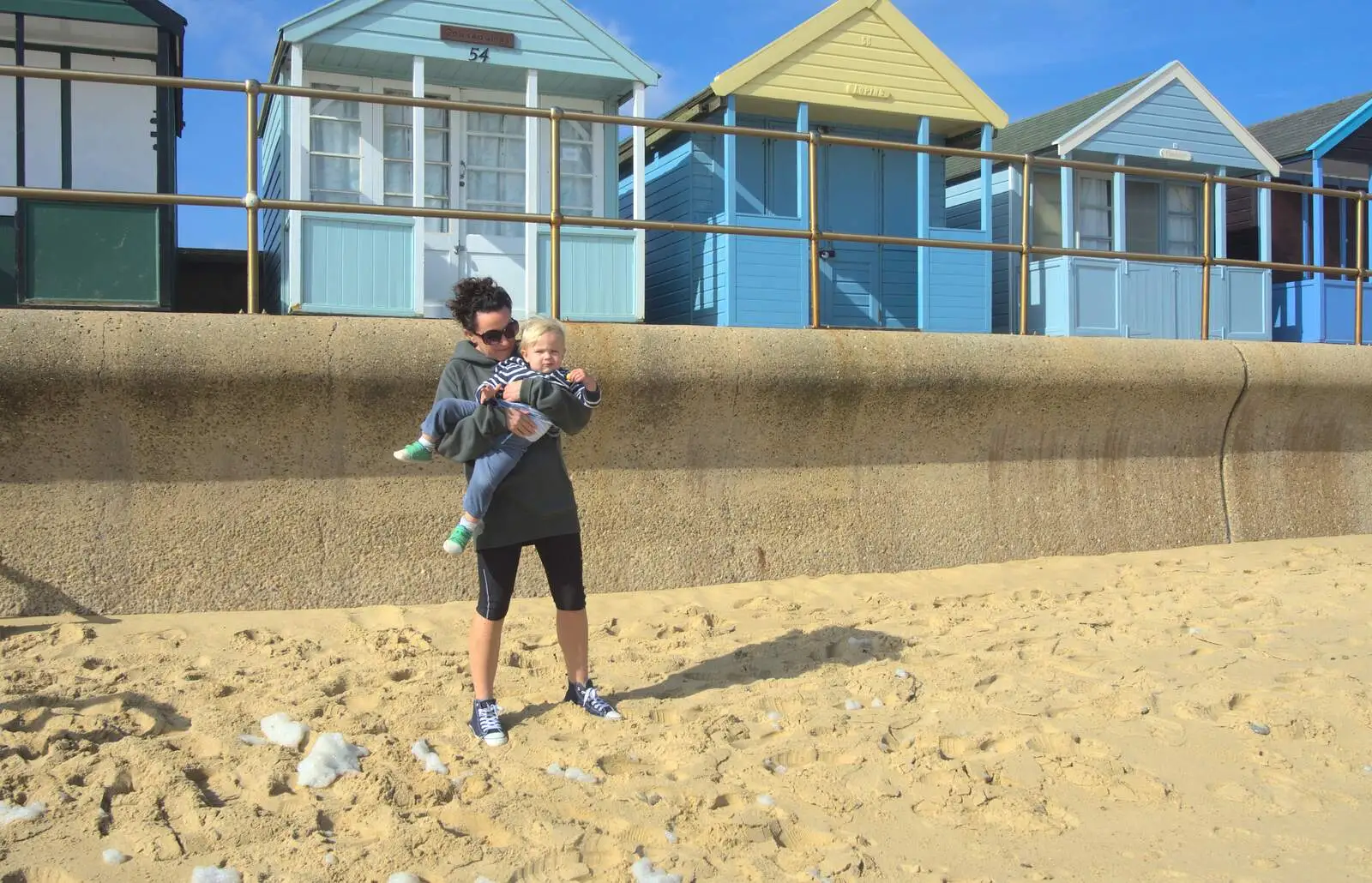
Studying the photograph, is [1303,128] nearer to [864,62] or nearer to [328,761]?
[864,62]

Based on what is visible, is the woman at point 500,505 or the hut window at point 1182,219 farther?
the hut window at point 1182,219

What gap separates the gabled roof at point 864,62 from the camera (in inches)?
393

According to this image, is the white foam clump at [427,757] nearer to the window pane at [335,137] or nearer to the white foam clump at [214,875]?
the white foam clump at [214,875]

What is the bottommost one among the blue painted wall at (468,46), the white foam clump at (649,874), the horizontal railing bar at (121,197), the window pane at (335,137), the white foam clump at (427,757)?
the white foam clump at (649,874)

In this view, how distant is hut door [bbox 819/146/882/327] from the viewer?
10.7m

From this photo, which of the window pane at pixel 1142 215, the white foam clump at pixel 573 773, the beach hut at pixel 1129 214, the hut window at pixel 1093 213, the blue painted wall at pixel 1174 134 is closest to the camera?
the white foam clump at pixel 573 773

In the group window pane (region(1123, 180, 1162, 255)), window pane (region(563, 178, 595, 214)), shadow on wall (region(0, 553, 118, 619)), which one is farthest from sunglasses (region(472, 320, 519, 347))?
window pane (region(1123, 180, 1162, 255))

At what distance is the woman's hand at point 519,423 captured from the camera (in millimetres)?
3693

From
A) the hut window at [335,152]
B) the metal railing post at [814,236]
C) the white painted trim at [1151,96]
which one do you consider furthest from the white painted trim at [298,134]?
the white painted trim at [1151,96]

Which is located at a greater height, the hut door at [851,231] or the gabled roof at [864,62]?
the gabled roof at [864,62]

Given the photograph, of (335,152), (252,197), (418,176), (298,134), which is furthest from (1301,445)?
(298,134)

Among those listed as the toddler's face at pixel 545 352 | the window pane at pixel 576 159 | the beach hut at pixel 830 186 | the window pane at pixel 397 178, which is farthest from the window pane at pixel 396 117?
the toddler's face at pixel 545 352

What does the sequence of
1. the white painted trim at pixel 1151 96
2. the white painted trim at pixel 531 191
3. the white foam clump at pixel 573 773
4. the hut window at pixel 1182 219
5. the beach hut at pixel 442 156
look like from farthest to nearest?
the hut window at pixel 1182 219 → the white painted trim at pixel 1151 96 → the white painted trim at pixel 531 191 → the beach hut at pixel 442 156 → the white foam clump at pixel 573 773

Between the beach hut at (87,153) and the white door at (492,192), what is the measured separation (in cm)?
217
